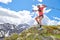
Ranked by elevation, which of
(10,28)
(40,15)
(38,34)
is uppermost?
(40,15)

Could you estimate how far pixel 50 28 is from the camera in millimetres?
2242

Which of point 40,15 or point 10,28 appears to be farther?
point 40,15

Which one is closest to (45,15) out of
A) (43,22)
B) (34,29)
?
(43,22)

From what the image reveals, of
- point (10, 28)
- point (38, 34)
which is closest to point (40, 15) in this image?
point (38, 34)

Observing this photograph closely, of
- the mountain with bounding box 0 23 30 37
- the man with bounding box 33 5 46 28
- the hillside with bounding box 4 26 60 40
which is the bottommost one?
the hillside with bounding box 4 26 60 40

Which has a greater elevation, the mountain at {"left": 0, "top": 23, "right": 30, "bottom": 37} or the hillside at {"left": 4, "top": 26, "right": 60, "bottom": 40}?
the mountain at {"left": 0, "top": 23, "right": 30, "bottom": 37}

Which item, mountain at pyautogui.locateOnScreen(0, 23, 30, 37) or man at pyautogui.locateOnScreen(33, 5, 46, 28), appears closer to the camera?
mountain at pyautogui.locateOnScreen(0, 23, 30, 37)

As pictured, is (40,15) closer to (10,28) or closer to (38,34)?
(38,34)

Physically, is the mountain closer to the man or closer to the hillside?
the hillside

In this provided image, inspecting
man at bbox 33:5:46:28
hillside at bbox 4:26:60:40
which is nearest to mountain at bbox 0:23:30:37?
hillside at bbox 4:26:60:40

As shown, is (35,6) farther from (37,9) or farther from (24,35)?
(24,35)

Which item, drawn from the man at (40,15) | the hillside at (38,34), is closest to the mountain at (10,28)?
the hillside at (38,34)

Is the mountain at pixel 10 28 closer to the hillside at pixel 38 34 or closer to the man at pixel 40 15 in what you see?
the hillside at pixel 38 34

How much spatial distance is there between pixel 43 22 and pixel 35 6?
225mm
